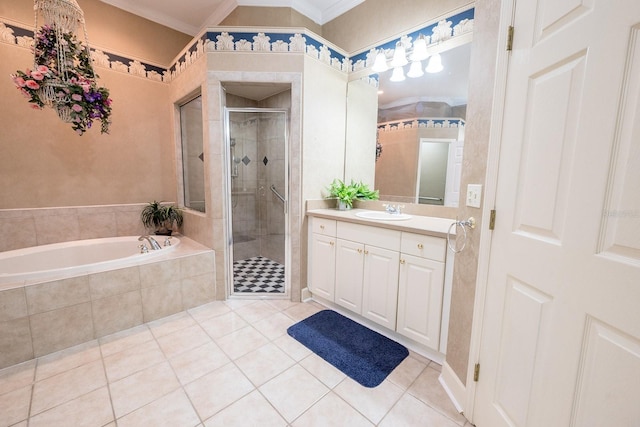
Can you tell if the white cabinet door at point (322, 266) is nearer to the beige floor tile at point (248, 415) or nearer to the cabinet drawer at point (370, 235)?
the cabinet drawer at point (370, 235)

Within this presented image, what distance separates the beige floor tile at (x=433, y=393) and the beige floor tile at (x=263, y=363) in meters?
0.79

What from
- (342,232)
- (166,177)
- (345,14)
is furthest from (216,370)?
(345,14)

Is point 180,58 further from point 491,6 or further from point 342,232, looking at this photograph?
point 491,6

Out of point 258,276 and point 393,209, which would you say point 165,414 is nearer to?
point 258,276

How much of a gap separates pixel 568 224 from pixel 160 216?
348cm

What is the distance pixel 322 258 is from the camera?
97.3 inches

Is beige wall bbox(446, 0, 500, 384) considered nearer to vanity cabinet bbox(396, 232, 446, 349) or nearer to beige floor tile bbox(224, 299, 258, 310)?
vanity cabinet bbox(396, 232, 446, 349)

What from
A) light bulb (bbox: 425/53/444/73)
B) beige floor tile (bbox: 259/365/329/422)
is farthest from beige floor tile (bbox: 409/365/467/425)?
light bulb (bbox: 425/53/444/73)

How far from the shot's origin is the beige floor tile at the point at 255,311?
232 centimetres

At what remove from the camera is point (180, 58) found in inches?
113

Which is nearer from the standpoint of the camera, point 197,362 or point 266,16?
point 197,362

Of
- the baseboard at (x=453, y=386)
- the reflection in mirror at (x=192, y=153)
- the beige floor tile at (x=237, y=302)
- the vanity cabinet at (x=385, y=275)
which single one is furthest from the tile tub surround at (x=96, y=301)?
the baseboard at (x=453, y=386)

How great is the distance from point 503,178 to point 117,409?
2.22 m

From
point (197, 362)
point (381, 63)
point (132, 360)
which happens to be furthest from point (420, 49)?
point (132, 360)
